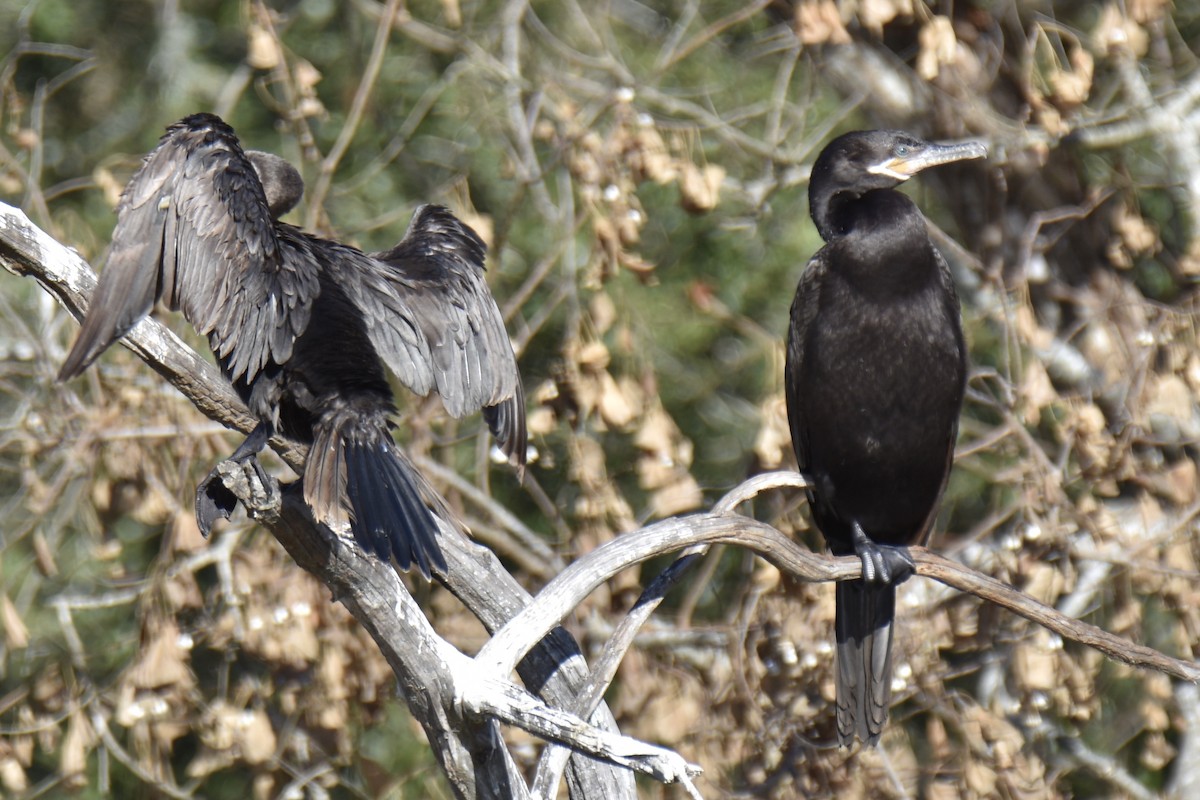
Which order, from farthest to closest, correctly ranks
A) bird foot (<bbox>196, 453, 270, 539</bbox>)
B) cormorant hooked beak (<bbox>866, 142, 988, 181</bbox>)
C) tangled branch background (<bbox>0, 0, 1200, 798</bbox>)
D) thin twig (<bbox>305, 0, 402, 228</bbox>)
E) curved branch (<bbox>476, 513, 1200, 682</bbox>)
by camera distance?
thin twig (<bbox>305, 0, 402, 228</bbox>)
tangled branch background (<bbox>0, 0, 1200, 798</bbox>)
cormorant hooked beak (<bbox>866, 142, 988, 181</bbox>)
bird foot (<bbox>196, 453, 270, 539</bbox>)
curved branch (<bbox>476, 513, 1200, 682</bbox>)

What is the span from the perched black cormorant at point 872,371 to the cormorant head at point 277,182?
1201mm

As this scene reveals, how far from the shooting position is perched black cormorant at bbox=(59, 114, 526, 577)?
2523mm

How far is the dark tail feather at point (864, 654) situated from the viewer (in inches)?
136

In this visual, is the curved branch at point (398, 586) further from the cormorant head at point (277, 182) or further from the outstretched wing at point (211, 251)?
the cormorant head at point (277, 182)

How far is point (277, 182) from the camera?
342 cm

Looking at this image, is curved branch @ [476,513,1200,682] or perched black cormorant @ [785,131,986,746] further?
perched black cormorant @ [785,131,986,746]

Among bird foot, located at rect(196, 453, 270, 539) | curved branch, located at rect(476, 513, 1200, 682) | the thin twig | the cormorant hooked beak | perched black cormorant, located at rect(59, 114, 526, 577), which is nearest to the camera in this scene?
curved branch, located at rect(476, 513, 1200, 682)

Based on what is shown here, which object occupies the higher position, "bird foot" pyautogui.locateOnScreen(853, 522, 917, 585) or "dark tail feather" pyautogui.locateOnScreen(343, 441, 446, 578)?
"dark tail feather" pyautogui.locateOnScreen(343, 441, 446, 578)

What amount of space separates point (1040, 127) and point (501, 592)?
9.33 ft

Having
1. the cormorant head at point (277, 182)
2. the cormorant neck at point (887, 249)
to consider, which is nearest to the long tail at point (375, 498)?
the cormorant head at point (277, 182)

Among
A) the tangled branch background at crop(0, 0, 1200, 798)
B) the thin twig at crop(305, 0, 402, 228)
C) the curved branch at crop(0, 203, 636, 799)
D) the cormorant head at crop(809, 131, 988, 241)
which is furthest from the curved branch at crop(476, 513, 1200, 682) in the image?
the thin twig at crop(305, 0, 402, 228)

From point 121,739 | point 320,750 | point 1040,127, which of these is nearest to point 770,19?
point 1040,127

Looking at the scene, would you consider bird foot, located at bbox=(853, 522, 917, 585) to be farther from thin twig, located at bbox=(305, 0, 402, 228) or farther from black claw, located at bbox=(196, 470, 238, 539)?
thin twig, located at bbox=(305, 0, 402, 228)

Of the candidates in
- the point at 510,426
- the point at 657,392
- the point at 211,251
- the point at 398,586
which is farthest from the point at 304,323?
the point at 657,392
